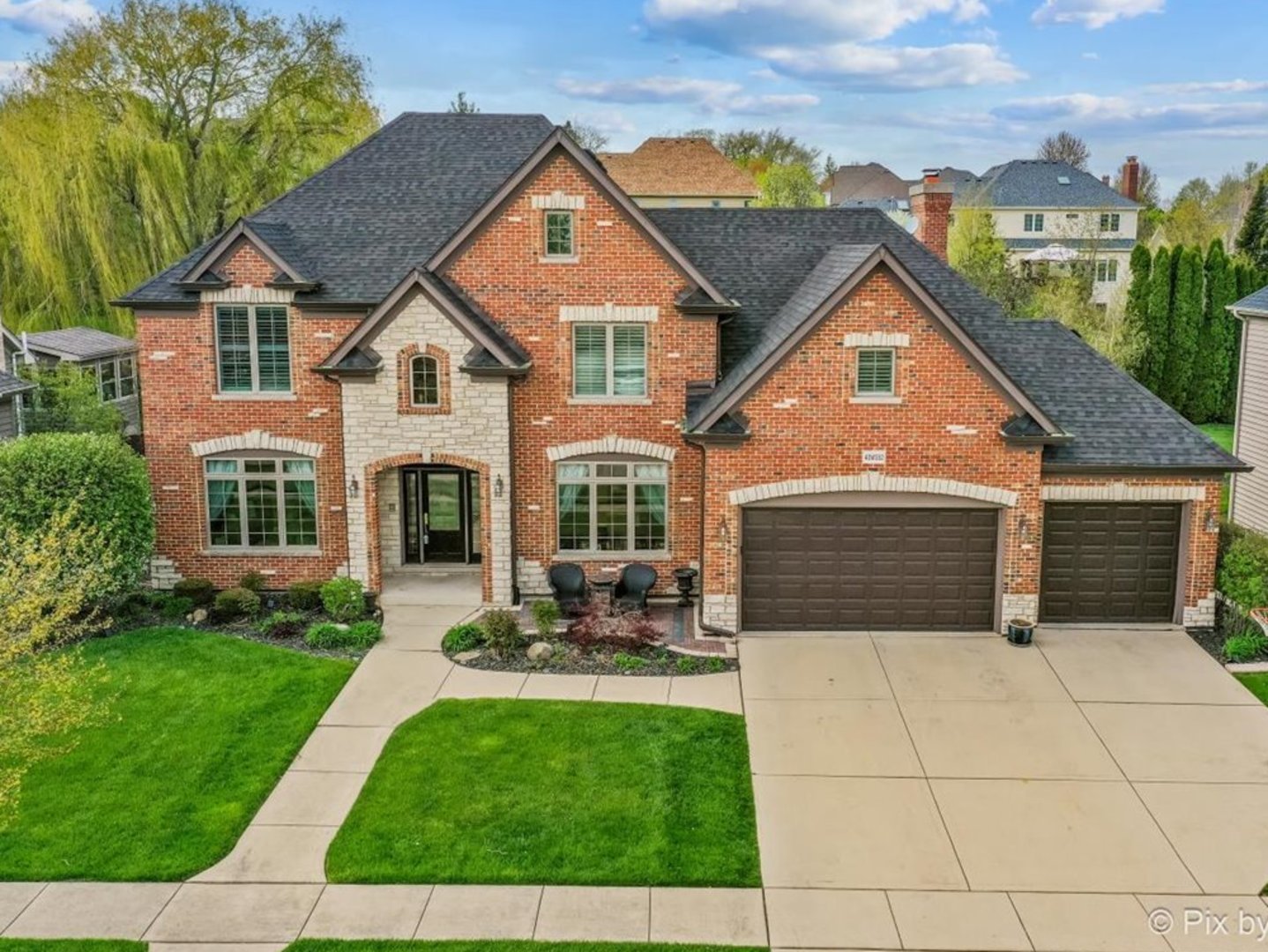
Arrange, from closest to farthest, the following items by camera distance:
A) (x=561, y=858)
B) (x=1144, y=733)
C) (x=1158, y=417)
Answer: (x=561, y=858) < (x=1144, y=733) < (x=1158, y=417)

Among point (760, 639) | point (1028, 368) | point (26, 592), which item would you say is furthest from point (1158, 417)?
point (26, 592)

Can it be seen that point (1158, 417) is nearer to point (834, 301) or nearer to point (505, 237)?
point (834, 301)

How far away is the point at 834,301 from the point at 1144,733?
24.9ft

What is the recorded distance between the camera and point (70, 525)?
18281 mm

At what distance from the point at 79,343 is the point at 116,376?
6.89ft

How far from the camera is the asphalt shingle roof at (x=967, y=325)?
1867cm

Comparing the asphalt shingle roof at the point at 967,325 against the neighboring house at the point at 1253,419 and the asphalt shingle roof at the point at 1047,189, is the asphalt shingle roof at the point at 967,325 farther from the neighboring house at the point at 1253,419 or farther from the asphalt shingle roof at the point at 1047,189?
the asphalt shingle roof at the point at 1047,189

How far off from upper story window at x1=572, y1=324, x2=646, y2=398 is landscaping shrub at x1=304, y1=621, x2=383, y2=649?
5.46m

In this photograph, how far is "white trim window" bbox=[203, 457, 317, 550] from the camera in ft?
67.6

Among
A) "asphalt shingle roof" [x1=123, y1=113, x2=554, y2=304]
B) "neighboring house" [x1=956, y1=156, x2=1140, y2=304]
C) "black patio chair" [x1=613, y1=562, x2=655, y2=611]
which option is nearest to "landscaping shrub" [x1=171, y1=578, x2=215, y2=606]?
"asphalt shingle roof" [x1=123, y1=113, x2=554, y2=304]

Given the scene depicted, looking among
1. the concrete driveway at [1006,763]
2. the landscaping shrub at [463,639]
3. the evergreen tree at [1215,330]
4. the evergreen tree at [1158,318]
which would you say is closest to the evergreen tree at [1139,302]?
the evergreen tree at [1158,318]

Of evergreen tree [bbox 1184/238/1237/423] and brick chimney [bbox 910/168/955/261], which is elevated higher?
brick chimney [bbox 910/168/955/261]

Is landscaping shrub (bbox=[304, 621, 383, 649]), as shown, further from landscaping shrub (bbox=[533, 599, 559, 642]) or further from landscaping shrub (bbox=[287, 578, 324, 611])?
landscaping shrub (bbox=[533, 599, 559, 642])

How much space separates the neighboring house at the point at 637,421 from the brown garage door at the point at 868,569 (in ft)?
0.15
